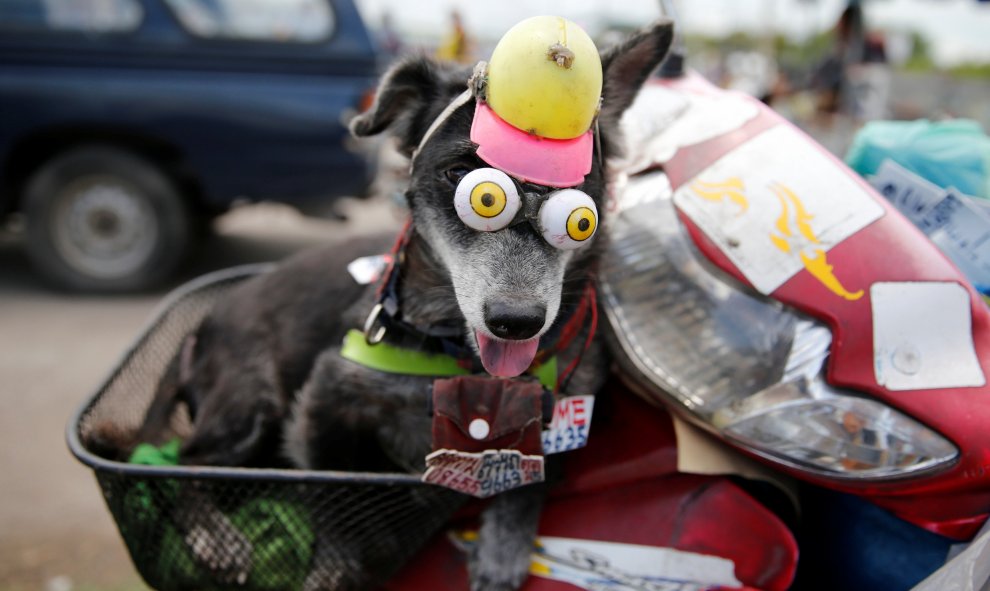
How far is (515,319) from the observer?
1445mm

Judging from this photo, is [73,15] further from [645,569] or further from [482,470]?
[645,569]

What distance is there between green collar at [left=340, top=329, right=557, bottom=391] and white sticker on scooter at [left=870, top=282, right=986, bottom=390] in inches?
25.8

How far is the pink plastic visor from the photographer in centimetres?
135

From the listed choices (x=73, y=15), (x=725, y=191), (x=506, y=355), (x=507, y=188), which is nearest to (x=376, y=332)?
(x=506, y=355)

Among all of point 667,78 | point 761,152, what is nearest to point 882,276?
point 761,152

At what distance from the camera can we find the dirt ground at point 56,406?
2.93 m

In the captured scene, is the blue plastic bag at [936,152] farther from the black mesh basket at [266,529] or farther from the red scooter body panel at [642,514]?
the black mesh basket at [266,529]

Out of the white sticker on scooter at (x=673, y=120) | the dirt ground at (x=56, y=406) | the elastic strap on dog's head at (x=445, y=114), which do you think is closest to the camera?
the elastic strap on dog's head at (x=445, y=114)

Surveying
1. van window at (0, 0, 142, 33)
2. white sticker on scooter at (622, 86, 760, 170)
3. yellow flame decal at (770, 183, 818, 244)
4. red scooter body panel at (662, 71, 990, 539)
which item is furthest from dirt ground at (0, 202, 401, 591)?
van window at (0, 0, 142, 33)

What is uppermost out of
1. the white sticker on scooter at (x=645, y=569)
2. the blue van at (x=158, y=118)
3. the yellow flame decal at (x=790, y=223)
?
the yellow flame decal at (x=790, y=223)

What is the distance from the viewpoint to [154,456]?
6.56 ft

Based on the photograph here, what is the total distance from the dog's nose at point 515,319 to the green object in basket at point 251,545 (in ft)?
1.95

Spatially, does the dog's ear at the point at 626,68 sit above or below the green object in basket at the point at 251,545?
above

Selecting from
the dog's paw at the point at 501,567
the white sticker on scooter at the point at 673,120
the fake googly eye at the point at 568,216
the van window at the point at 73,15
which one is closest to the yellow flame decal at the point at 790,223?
the white sticker on scooter at the point at 673,120
